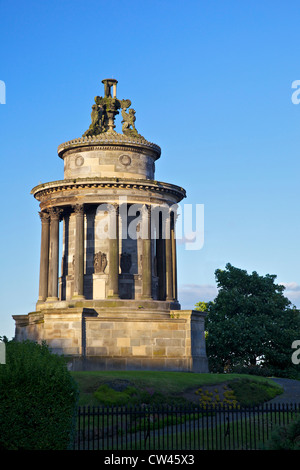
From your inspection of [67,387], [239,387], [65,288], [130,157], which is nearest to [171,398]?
[239,387]

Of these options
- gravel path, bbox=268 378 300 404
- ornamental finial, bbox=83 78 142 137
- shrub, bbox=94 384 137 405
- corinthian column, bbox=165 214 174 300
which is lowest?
gravel path, bbox=268 378 300 404

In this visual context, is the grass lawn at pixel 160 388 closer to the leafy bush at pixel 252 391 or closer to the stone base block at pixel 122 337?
the leafy bush at pixel 252 391

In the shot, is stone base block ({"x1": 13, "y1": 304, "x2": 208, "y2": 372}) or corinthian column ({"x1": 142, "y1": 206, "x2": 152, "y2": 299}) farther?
corinthian column ({"x1": 142, "y1": 206, "x2": 152, "y2": 299})

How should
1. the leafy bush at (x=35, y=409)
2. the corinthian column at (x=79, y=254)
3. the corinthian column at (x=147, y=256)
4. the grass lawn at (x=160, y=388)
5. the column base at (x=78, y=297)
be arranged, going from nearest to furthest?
the leafy bush at (x=35, y=409)
the grass lawn at (x=160, y=388)
the column base at (x=78, y=297)
the corinthian column at (x=79, y=254)
the corinthian column at (x=147, y=256)

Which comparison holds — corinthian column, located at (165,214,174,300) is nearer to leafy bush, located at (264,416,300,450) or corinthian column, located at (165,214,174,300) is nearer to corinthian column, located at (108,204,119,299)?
corinthian column, located at (108,204,119,299)

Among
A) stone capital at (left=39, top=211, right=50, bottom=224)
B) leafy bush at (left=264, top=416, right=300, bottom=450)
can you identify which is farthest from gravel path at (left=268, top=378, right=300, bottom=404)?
stone capital at (left=39, top=211, right=50, bottom=224)

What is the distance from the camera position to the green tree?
204ft

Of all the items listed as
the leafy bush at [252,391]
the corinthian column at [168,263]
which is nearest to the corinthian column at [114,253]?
the corinthian column at [168,263]

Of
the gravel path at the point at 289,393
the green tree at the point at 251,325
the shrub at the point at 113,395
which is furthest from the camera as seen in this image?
the green tree at the point at 251,325

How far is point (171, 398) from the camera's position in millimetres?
36219

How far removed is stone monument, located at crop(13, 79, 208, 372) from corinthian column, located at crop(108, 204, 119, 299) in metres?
0.07

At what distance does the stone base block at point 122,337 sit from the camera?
45156 mm

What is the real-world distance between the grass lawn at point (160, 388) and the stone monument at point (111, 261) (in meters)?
4.97
